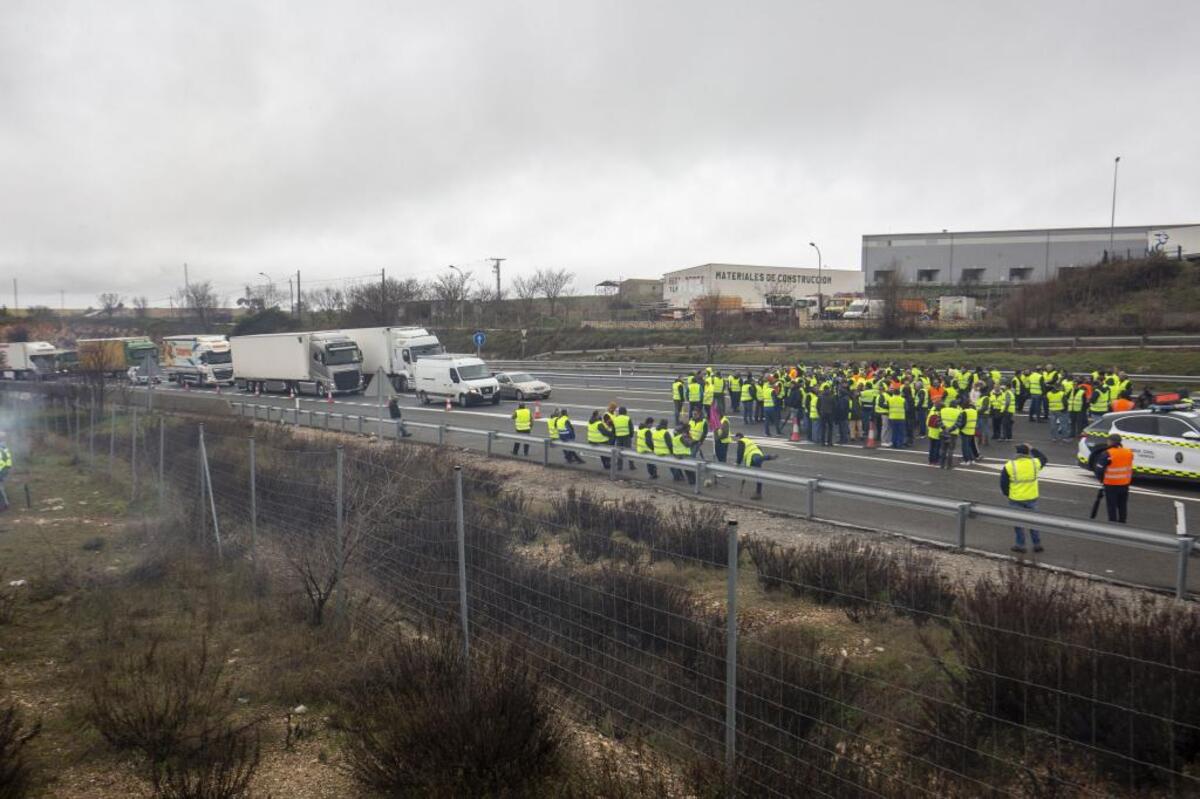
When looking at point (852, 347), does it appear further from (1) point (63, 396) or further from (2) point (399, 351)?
(1) point (63, 396)

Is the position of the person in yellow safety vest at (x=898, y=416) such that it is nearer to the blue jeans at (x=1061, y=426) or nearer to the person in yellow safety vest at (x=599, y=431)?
the blue jeans at (x=1061, y=426)

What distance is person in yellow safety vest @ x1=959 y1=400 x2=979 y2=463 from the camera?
700 inches

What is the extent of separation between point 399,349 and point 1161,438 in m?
31.9

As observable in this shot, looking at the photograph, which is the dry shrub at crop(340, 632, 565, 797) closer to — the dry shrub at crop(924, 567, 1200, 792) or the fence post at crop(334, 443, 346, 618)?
the dry shrub at crop(924, 567, 1200, 792)

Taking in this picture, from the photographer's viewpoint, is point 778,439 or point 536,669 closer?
point 536,669

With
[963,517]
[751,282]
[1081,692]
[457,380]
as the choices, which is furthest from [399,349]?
[751,282]

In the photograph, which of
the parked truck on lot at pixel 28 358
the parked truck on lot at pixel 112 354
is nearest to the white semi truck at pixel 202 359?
the parked truck on lot at pixel 112 354

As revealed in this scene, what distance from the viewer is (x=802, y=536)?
1093 centimetres

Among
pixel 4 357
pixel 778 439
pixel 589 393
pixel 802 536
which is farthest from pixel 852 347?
pixel 4 357

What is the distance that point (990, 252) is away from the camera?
69.0 metres

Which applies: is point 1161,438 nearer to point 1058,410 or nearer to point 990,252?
point 1058,410

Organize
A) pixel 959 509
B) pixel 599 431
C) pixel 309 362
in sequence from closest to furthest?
pixel 959 509, pixel 599 431, pixel 309 362

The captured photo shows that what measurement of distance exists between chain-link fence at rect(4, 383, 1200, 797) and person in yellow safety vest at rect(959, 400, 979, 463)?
8.86m

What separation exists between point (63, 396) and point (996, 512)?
33.6 meters
